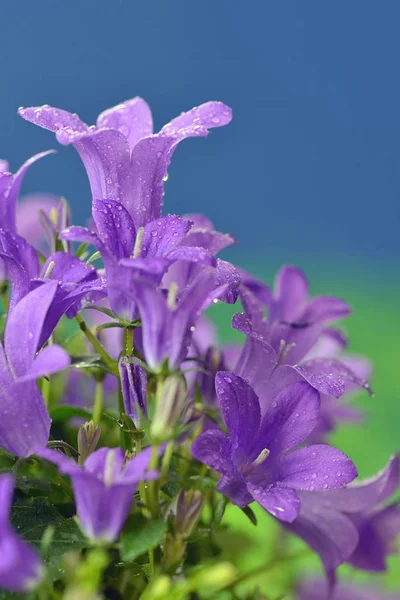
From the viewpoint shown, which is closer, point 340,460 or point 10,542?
point 10,542

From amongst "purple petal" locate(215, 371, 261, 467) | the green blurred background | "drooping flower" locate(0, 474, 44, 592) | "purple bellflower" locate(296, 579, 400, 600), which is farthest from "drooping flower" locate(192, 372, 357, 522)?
the green blurred background

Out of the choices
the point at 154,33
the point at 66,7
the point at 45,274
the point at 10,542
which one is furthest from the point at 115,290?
the point at 154,33

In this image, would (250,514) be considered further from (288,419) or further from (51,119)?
(51,119)

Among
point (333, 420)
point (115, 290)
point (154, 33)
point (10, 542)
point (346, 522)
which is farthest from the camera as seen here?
point (154, 33)

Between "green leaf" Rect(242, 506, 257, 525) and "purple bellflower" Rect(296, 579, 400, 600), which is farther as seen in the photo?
"purple bellflower" Rect(296, 579, 400, 600)

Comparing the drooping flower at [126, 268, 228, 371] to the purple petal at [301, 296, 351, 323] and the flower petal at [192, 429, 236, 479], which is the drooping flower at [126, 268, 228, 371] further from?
the purple petal at [301, 296, 351, 323]

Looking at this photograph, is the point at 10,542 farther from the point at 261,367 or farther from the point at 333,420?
the point at 333,420

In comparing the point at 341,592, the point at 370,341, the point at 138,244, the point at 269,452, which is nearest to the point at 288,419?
the point at 269,452
